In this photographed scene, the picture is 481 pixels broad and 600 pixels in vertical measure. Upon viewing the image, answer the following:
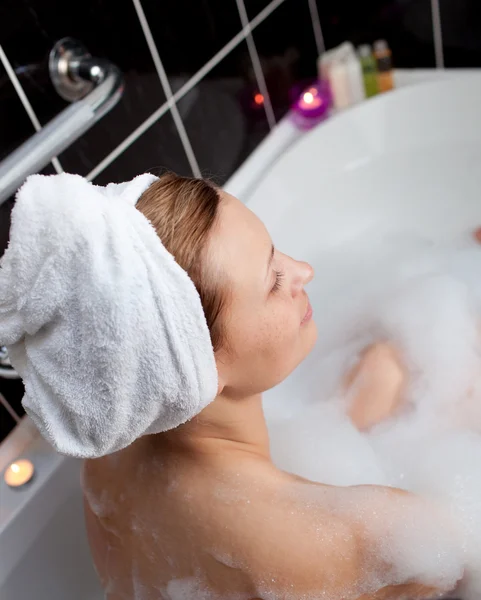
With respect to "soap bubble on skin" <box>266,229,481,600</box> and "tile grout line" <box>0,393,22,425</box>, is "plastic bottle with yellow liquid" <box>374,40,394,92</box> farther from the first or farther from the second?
"tile grout line" <box>0,393,22,425</box>

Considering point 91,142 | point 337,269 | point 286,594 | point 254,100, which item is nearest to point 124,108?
point 91,142

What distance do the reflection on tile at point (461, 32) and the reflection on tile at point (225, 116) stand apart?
52 cm

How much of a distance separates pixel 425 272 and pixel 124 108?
78cm

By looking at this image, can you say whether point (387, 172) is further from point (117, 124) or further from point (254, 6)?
point (117, 124)

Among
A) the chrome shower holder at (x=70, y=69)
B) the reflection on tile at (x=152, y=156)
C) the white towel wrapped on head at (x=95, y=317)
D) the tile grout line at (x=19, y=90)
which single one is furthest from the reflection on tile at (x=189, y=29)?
the white towel wrapped on head at (x=95, y=317)

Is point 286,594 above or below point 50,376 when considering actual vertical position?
below

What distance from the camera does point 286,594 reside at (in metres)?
0.84

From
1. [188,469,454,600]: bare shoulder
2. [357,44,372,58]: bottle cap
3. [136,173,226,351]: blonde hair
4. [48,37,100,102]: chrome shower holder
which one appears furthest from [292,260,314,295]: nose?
[357,44,372,58]: bottle cap

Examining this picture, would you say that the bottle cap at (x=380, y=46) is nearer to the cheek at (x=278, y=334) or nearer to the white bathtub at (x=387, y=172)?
the white bathtub at (x=387, y=172)

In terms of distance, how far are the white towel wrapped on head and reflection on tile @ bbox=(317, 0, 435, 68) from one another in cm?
141

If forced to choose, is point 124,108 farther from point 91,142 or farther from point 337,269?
point 337,269

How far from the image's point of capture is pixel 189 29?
147cm

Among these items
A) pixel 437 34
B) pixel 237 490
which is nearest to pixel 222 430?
pixel 237 490

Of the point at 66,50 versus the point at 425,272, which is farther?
the point at 425,272
